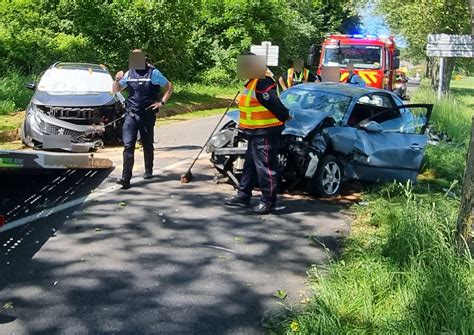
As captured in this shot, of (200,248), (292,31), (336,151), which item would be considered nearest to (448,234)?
(200,248)

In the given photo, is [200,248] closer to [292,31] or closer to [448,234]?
[448,234]

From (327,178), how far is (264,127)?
66.0 inches

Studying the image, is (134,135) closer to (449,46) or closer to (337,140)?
(337,140)

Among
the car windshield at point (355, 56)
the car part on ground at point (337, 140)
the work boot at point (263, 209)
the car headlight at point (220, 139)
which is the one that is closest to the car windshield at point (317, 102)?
the car part on ground at point (337, 140)

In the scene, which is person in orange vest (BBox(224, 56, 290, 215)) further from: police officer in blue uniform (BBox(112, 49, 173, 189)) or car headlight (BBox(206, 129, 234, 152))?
police officer in blue uniform (BBox(112, 49, 173, 189))

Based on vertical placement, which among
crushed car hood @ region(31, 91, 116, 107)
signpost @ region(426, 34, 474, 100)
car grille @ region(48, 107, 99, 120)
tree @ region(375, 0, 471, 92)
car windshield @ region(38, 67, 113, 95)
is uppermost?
tree @ region(375, 0, 471, 92)

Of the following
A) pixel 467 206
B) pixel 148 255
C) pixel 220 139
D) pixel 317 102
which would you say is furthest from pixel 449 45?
pixel 148 255

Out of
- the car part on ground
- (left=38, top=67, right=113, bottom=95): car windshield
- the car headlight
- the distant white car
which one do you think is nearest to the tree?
(left=38, top=67, right=113, bottom=95): car windshield

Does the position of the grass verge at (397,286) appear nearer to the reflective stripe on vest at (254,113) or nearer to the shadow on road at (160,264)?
the shadow on road at (160,264)

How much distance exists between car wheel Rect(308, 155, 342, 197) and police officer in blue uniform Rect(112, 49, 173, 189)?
2.29 meters

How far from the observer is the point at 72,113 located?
34.1 feet

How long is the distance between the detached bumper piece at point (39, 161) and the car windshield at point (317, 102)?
294 cm

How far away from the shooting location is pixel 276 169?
680 centimetres

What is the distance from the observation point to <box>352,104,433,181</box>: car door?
830cm
